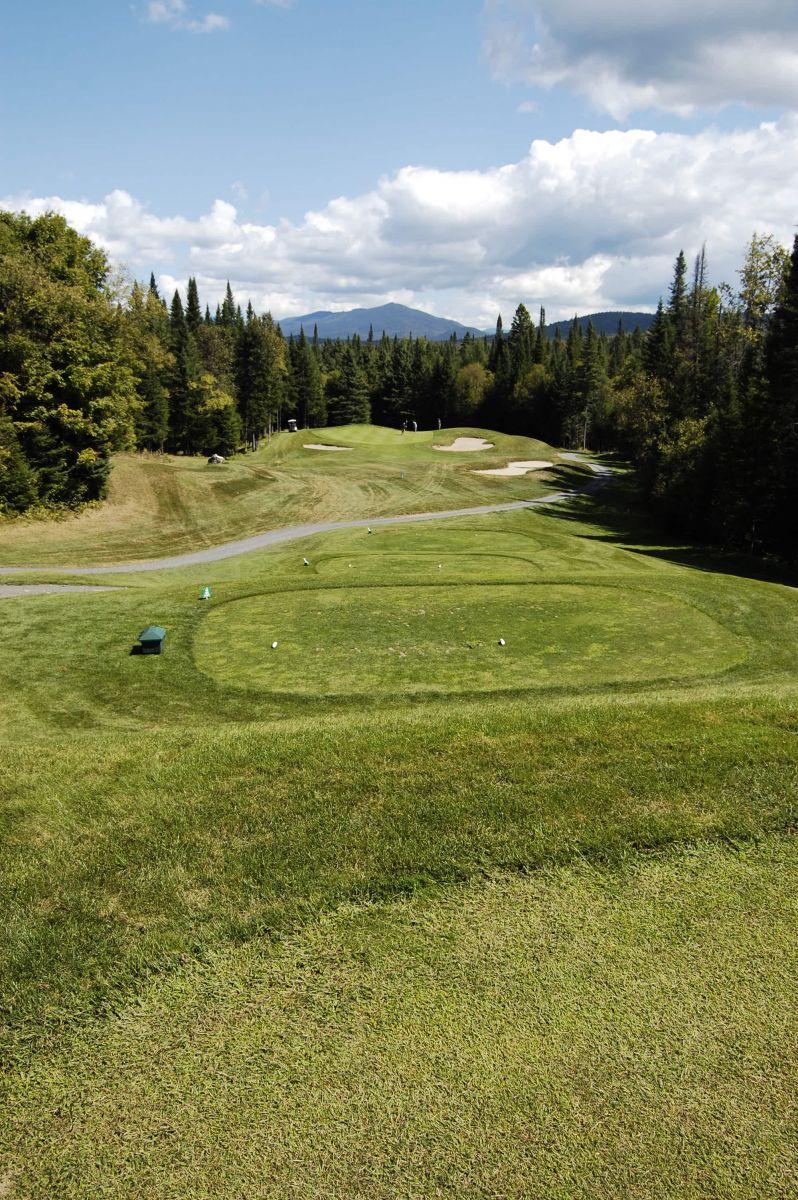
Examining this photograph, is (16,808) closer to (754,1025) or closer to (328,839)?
(328,839)

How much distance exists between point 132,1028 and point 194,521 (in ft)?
129

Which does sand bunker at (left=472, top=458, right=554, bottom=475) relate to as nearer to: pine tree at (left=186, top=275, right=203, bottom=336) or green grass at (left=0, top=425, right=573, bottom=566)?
green grass at (left=0, top=425, right=573, bottom=566)

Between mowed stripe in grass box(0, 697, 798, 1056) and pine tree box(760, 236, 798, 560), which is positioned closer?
mowed stripe in grass box(0, 697, 798, 1056)

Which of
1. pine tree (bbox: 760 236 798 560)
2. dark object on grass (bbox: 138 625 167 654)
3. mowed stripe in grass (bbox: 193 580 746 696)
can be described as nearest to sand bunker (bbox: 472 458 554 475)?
pine tree (bbox: 760 236 798 560)

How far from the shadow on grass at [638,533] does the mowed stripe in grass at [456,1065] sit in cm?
2990

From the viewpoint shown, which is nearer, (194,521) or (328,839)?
(328,839)

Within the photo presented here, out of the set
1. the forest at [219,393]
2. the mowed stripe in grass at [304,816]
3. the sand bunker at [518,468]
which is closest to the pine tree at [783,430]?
the forest at [219,393]

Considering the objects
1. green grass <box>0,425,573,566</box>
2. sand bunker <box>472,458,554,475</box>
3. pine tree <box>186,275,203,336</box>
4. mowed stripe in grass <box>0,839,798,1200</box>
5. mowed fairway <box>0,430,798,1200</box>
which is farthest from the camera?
pine tree <box>186,275,203,336</box>

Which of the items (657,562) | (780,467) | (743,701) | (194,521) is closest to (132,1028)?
(743,701)

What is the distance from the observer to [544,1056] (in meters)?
4.86

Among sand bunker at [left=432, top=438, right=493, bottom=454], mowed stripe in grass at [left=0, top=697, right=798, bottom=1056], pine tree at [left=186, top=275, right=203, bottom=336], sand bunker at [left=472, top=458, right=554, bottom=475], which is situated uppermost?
pine tree at [left=186, top=275, right=203, bottom=336]

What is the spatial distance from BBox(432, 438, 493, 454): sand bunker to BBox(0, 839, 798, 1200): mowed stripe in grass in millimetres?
72297

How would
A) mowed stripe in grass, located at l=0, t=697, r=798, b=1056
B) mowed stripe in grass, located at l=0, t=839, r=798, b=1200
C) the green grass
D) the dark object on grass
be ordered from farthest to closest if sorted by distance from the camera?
the green grass < the dark object on grass < mowed stripe in grass, located at l=0, t=697, r=798, b=1056 < mowed stripe in grass, located at l=0, t=839, r=798, b=1200

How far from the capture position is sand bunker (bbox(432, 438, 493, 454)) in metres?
77.6
